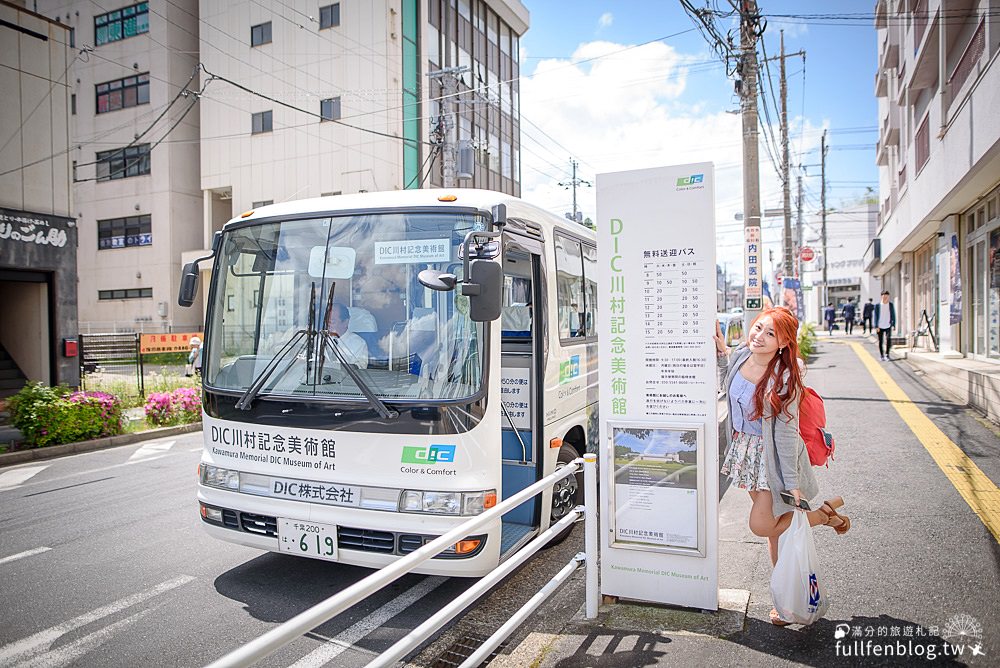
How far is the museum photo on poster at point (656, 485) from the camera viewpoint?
12.5 feet

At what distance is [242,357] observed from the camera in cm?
468

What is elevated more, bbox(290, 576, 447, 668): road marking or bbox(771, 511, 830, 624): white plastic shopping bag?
bbox(771, 511, 830, 624): white plastic shopping bag

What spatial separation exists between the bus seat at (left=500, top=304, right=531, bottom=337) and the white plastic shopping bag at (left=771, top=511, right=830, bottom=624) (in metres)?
2.93

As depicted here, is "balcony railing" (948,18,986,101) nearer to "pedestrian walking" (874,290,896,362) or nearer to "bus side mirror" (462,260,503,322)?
"pedestrian walking" (874,290,896,362)

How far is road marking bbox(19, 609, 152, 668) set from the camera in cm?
370

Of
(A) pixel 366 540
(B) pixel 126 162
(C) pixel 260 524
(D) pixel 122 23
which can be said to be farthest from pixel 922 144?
(B) pixel 126 162

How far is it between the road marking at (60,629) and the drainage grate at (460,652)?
2.29 meters

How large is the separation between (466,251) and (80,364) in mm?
14500

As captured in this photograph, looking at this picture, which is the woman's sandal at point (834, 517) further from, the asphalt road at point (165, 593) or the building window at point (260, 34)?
the building window at point (260, 34)

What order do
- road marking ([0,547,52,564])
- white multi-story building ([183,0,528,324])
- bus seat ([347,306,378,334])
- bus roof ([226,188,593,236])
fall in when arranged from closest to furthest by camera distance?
bus seat ([347,306,378,334])
bus roof ([226,188,593,236])
road marking ([0,547,52,564])
white multi-story building ([183,0,528,324])

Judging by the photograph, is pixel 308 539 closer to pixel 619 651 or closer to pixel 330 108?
pixel 619 651

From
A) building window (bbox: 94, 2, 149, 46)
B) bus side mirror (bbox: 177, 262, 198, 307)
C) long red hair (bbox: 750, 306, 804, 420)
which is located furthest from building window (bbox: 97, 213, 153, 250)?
long red hair (bbox: 750, 306, 804, 420)

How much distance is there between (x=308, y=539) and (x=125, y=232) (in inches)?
1323

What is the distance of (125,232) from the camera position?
32.2 meters
